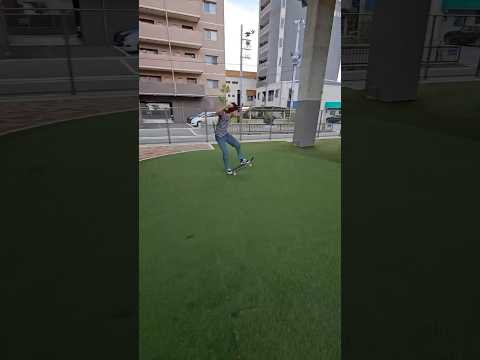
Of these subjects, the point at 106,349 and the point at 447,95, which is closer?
the point at 106,349

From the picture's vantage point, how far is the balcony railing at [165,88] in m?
19.7

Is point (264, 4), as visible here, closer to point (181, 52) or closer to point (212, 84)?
point (212, 84)

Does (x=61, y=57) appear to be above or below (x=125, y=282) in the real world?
above

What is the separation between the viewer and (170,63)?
20.1 m

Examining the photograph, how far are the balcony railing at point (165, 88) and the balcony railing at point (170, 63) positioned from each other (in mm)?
1270

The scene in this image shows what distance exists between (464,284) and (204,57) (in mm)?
24468

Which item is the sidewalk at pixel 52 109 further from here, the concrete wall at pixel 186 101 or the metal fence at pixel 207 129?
the concrete wall at pixel 186 101

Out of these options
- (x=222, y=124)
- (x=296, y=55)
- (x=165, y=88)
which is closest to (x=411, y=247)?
(x=222, y=124)

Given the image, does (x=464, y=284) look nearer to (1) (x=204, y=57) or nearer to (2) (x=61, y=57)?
(2) (x=61, y=57)

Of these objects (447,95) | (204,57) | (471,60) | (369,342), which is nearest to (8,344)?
(369,342)

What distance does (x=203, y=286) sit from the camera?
1686 mm

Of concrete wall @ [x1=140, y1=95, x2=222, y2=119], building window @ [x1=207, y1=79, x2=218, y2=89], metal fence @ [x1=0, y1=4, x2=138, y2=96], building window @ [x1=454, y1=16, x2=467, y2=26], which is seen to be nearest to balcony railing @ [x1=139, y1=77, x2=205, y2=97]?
concrete wall @ [x1=140, y1=95, x2=222, y2=119]

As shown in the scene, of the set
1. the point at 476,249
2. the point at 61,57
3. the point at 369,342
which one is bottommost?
the point at 369,342

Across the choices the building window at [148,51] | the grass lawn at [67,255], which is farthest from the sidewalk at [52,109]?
the building window at [148,51]
